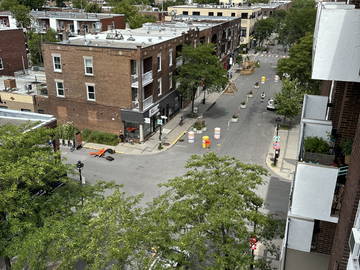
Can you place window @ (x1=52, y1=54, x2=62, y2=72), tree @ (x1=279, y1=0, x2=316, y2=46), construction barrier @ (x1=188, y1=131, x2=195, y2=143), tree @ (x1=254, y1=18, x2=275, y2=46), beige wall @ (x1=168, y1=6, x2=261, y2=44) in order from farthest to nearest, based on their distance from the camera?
tree @ (x1=254, y1=18, x2=275, y2=46), beige wall @ (x1=168, y1=6, x2=261, y2=44), tree @ (x1=279, y1=0, x2=316, y2=46), window @ (x1=52, y1=54, x2=62, y2=72), construction barrier @ (x1=188, y1=131, x2=195, y2=143)

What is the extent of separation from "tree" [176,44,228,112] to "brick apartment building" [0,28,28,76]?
23.4 m

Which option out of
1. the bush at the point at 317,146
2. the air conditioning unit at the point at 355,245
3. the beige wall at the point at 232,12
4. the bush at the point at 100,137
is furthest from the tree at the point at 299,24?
the air conditioning unit at the point at 355,245

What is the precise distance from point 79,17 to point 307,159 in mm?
64755

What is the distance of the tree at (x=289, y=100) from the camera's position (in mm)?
36406

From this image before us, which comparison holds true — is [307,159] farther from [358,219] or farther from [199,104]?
[199,104]

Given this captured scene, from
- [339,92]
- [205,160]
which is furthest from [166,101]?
[339,92]

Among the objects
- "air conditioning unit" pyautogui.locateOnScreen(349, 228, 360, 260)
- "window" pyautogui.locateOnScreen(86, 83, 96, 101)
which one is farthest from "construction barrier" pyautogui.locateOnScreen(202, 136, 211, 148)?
"air conditioning unit" pyautogui.locateOnScreen(349, 228, 360, 260)

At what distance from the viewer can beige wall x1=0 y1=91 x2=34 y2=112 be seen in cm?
3784

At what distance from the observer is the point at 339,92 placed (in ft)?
40.1

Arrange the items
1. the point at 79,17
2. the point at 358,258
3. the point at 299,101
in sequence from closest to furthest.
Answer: the point at 358,258 < the point at 299,101 < the point at 79,17

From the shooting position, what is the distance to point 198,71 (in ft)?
130

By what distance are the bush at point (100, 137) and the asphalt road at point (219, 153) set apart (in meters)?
2.27

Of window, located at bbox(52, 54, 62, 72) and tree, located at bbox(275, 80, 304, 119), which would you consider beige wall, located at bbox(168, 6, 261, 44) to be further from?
window, located at bbox(52, 54, 62, 72)

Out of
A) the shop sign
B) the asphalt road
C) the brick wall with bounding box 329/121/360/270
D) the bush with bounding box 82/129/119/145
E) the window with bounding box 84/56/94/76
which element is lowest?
the asphalt road
